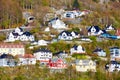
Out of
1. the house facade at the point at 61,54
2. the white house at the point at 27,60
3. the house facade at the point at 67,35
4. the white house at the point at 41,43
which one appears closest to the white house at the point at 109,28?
the house facade at the point at 67,35

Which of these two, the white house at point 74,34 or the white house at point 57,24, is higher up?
the white house at point 57,24

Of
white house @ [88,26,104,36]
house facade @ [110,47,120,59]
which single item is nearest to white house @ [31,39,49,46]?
house facade @ [110,47,120,59]

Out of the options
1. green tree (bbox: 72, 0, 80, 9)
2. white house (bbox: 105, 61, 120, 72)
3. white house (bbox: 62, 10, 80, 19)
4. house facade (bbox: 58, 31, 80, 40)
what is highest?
green tree (bbox: 72, 0, 80, 9)

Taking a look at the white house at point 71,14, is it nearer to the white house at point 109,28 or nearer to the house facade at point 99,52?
the white house at point 109,28

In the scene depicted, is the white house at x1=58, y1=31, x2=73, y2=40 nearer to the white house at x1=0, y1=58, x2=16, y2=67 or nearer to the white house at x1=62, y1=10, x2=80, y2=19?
the white house at x1=62, y1=10, x2=80, y2=19

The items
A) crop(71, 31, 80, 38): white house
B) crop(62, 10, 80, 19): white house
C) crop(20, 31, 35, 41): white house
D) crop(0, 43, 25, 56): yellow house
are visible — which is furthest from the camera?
crop(62, 10, 80, 19): white house

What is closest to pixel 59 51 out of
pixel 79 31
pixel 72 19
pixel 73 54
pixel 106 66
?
pixel 73 54
